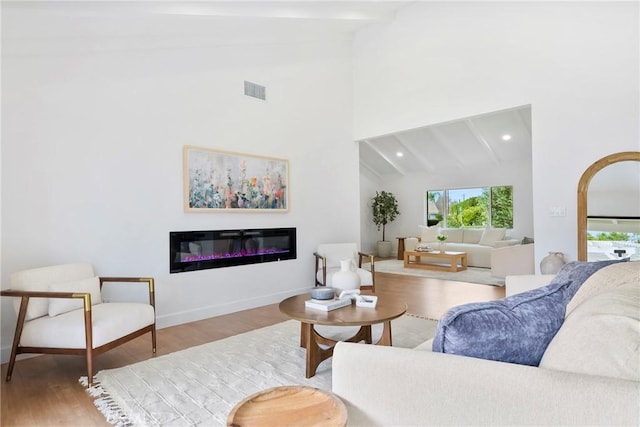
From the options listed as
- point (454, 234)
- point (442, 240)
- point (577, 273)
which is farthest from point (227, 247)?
point (454, 234)

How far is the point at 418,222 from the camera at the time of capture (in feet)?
32.5

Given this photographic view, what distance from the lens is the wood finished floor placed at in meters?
2.06

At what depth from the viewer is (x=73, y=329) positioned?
7.91 ft

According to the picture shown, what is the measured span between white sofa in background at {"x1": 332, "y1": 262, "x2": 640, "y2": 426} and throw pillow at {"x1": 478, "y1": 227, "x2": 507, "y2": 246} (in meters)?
7.21

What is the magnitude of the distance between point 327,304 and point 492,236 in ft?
21.6

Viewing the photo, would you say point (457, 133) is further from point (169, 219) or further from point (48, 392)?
point (48, 392)

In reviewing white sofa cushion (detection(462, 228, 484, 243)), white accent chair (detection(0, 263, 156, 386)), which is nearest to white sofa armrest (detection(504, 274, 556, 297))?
white accent chair (detection(0, 263, 156, 386))

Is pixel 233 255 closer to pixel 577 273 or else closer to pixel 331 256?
pixel 331 256

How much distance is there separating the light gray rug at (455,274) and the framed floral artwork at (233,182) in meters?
3.33

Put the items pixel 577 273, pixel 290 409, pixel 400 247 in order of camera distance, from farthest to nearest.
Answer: pixel 400 247 < pixel 577 273 < pixel 290 409

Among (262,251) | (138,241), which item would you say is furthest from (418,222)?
(138,241)

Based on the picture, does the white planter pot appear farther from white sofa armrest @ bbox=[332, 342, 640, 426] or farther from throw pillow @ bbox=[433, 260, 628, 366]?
white sofa armrest @ bbox=[332, 342, 640, 426]

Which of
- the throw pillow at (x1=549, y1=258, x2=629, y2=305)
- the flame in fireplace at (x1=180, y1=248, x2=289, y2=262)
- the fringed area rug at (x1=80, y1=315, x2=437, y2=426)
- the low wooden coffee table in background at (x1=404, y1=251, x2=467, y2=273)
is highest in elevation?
the throw pillow at (x1=549, y1=258, x2=629, y2=305)

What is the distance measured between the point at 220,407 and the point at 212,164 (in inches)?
106
